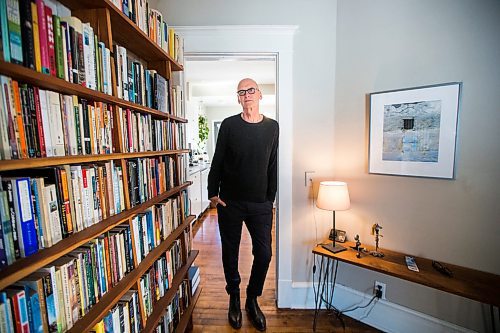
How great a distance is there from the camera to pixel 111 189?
0.90m

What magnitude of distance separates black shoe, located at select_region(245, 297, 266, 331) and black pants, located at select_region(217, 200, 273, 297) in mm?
97

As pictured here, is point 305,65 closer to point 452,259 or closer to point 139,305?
point 452,259

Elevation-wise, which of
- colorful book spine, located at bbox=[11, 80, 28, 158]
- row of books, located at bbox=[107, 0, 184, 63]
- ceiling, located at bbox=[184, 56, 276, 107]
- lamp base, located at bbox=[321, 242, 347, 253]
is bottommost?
lamp base, located at bbox=[321, 242, 347, 253]

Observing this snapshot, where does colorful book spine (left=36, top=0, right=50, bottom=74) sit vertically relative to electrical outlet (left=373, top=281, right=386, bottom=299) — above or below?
above

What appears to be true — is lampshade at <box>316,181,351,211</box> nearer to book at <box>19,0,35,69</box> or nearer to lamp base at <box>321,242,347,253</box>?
lamp base at <box>321,242,347,253</box>

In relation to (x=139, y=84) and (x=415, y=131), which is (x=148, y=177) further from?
(x=415, y=131)

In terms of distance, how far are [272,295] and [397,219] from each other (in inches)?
48.3

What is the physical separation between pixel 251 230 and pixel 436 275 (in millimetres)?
1132

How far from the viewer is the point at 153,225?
1.21 metres

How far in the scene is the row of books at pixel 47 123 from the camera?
546mm

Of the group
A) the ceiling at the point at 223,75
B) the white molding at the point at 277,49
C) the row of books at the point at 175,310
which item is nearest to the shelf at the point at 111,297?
the row of books at the point at 175,310

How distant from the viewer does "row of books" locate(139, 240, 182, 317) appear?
1.13 meters

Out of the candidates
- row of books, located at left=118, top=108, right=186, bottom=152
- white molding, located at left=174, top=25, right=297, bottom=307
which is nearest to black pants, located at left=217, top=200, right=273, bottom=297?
white molding, located at left=174, top=25, right=297, bottom=307

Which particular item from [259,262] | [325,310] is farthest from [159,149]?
[325,310]
